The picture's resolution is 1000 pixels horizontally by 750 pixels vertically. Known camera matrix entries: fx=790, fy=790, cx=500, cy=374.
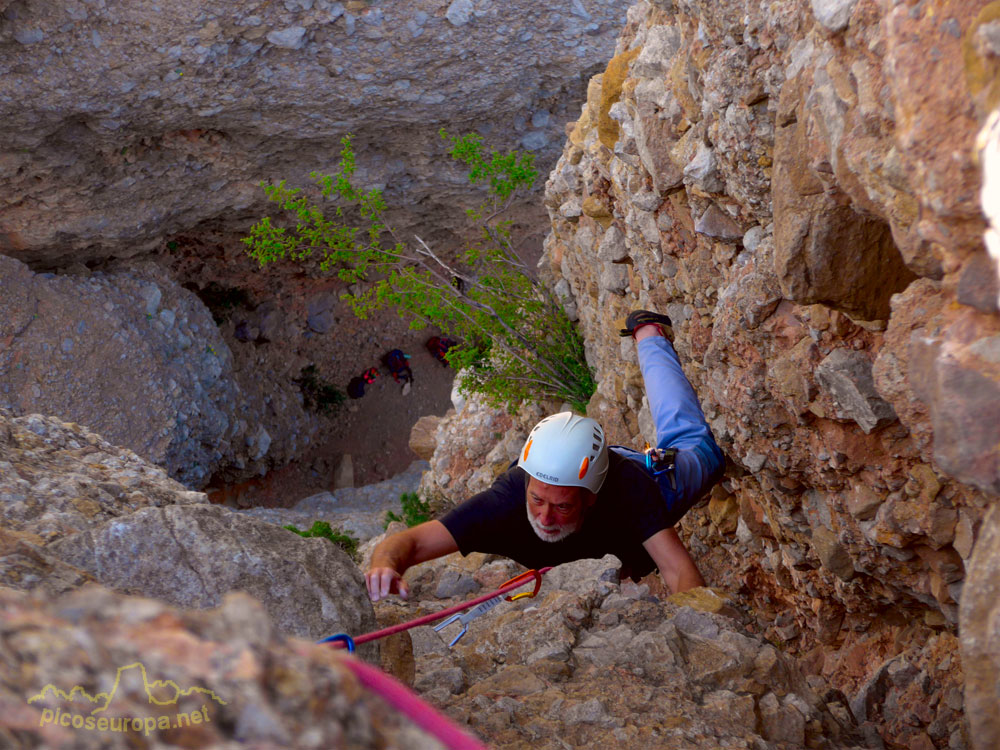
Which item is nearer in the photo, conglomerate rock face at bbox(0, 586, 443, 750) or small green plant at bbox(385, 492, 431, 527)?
conglomerate rock face at bbox(0, 586, 443, 750)

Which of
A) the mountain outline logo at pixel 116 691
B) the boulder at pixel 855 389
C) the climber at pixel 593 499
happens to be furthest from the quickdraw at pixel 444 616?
the boulder at pixel 855 389

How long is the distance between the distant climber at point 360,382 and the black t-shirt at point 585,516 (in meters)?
8.85

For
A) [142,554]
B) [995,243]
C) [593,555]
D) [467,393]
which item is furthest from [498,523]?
[467,393]

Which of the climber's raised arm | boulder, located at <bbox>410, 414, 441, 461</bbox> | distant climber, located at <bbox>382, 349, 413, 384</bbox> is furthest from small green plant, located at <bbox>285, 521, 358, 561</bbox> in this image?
distant climber, located at <bbox>382, 349, 413, 384</bbox>

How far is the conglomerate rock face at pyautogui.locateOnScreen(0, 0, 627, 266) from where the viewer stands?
7.10 meters

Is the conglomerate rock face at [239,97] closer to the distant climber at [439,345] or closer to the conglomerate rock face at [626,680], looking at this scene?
the distant climber at [439,345]

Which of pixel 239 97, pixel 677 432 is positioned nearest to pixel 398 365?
pixel 239 97

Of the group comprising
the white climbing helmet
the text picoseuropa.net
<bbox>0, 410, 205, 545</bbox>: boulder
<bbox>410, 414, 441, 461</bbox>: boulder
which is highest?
the text picoseuropa.net

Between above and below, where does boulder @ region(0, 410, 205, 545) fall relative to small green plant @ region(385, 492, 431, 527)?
above

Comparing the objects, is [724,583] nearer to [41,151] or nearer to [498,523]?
[498,523]

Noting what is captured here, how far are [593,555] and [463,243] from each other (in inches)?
309

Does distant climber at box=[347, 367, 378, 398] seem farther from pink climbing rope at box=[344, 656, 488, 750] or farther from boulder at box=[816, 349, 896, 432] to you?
pink climbing rope at box=[344, 656, 488, 750]

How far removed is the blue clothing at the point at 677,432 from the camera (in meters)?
3.84

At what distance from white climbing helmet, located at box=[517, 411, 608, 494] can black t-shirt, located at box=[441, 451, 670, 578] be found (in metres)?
0.19
